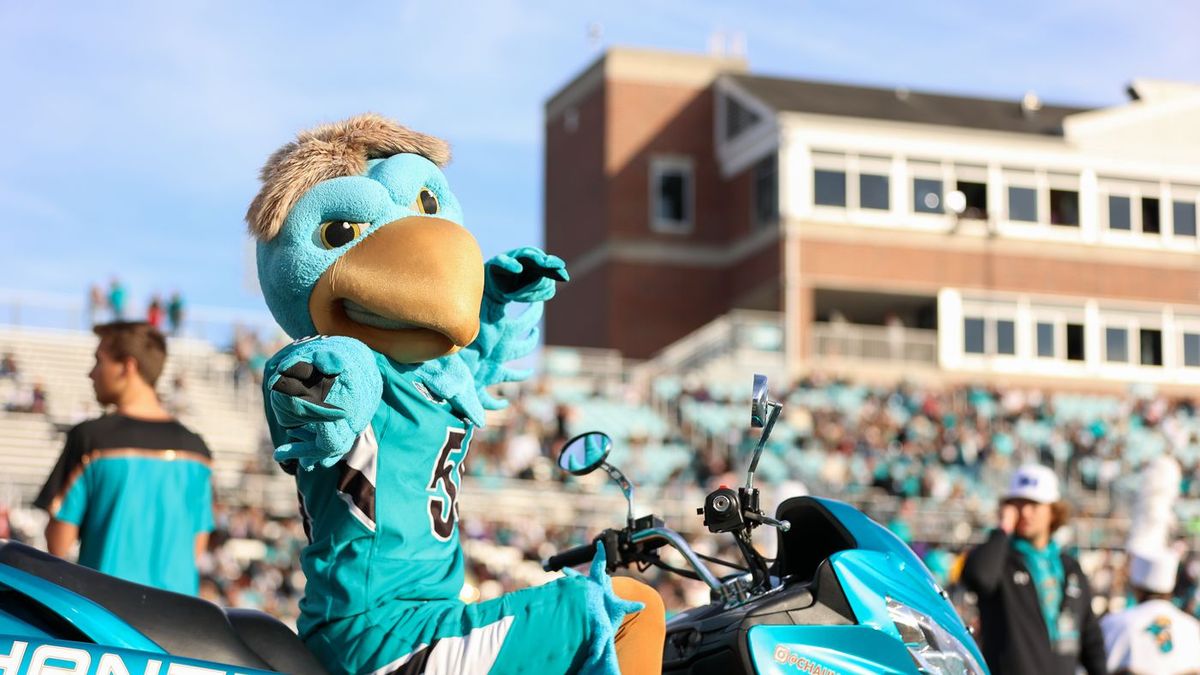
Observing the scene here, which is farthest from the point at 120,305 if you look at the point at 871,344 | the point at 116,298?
the point at 871,344

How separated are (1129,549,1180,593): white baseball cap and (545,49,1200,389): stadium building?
2457cm

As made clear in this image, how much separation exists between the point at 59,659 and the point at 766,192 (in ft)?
112

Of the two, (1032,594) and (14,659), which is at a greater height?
(14,659)

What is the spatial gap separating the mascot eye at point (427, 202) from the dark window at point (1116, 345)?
34.3 meters

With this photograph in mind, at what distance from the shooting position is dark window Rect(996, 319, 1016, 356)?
117 ft

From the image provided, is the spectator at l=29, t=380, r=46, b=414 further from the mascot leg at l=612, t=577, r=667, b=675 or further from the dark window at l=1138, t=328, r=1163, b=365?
the dark window at l=1138, t=328, r=1163, b=365

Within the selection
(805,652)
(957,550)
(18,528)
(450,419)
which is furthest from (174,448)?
(957,550)

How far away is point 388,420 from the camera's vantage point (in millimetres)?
3412

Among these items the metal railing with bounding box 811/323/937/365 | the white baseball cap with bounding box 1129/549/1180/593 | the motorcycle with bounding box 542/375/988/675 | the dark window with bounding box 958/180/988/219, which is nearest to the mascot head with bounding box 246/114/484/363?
the motorcycle with bounding box 542/375/988/675

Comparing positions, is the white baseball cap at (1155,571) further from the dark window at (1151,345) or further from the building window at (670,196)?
the building window at (670,196)

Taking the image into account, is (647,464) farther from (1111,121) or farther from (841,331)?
(1111,121)

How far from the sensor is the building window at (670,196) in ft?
128

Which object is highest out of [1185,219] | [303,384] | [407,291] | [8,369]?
[1185,219]

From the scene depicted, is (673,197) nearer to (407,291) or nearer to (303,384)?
(407,291)
